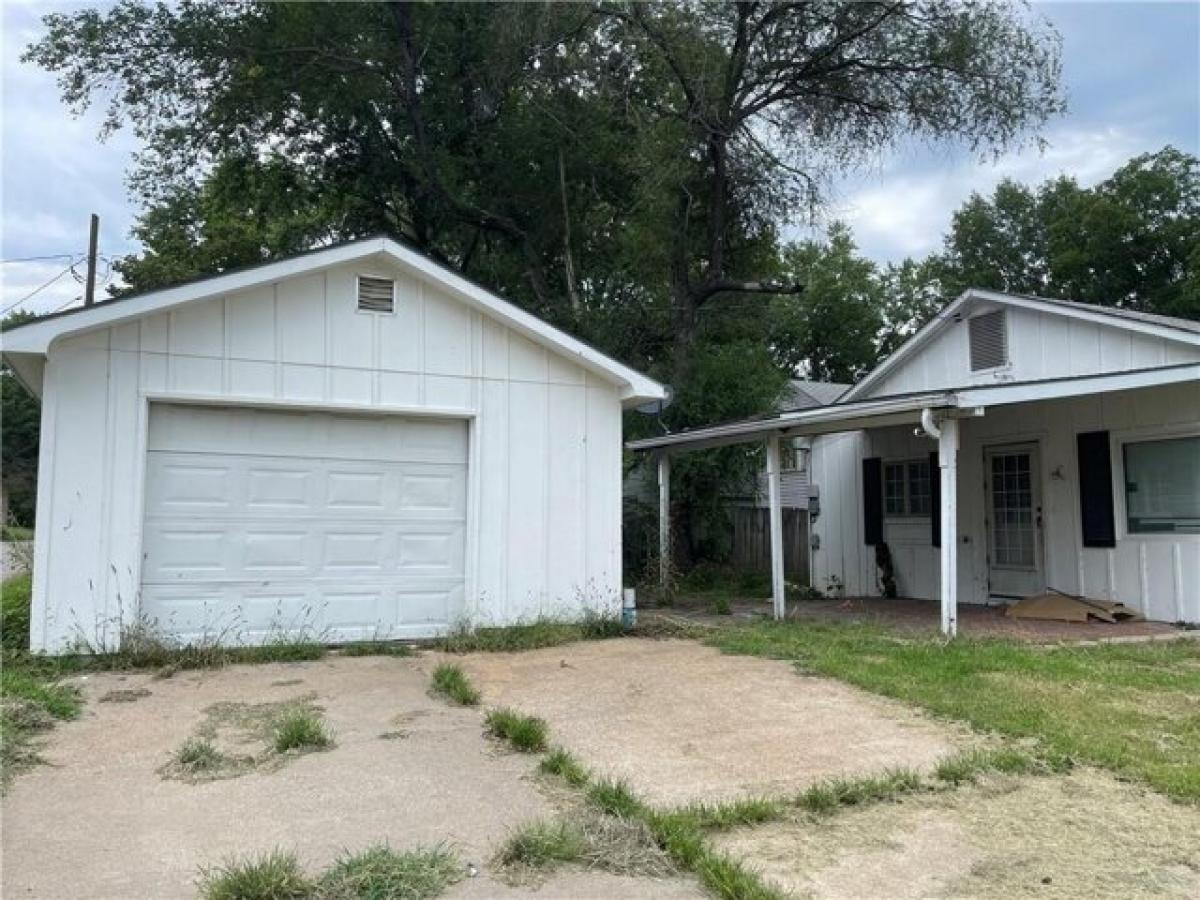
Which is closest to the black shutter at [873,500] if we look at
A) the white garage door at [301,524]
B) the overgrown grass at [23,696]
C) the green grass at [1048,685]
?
the green grass at [1048,685]

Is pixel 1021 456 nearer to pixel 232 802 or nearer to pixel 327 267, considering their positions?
pixel 327 267

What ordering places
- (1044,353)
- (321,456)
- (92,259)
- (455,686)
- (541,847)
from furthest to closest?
1. (92,259)
2. (1044,353)
3. (321,456)
4. (455,686)
5. (541,847)

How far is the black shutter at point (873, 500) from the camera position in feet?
45.0

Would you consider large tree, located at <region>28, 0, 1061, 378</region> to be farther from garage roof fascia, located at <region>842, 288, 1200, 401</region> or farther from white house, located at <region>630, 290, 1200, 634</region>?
white house, located at <region>630, 290, 1200, 634</region>

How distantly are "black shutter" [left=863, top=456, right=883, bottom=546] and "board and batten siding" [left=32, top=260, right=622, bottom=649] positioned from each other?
5.70m

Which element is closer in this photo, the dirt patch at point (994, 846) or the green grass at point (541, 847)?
the dirt patch at point (994, 846)

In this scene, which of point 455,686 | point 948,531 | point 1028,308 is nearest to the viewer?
point 455,686

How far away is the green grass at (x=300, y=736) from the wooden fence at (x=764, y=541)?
11.4 m

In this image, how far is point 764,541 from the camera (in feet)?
55.1

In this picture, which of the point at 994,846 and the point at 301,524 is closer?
the point at 994,846

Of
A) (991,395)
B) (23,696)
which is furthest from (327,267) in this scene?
A: (991,395)

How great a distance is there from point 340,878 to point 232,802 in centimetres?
117

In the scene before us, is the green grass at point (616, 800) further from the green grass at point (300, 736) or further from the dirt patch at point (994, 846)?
the green grass at point (300, 736)

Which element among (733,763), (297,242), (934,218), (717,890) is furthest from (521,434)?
(934,218)
